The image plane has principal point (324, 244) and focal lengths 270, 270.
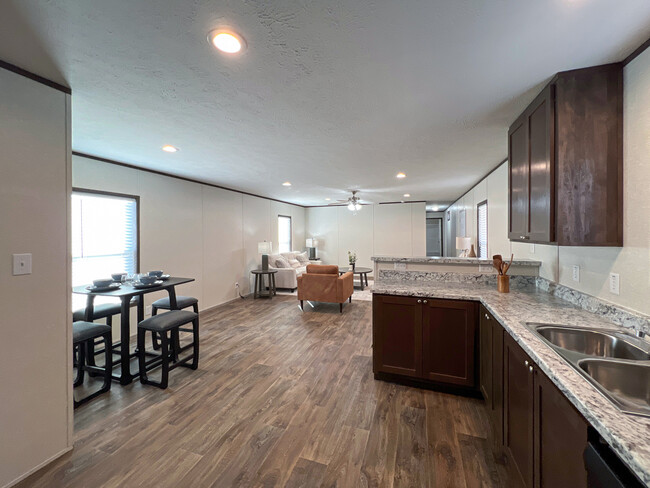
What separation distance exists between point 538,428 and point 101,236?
4591 millimetres

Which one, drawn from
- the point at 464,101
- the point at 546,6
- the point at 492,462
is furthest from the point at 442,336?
the point at 546,6

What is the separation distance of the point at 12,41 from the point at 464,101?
271cm

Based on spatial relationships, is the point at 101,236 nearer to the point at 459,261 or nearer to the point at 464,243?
the point at 459,261

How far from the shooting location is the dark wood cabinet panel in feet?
5.11

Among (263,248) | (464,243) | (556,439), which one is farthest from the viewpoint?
(263,248)

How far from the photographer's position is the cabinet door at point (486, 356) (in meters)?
1.96

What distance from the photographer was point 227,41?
1378mm

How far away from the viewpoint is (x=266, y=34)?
1.33 meters

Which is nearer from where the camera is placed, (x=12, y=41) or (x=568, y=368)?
(x=568, y=368)

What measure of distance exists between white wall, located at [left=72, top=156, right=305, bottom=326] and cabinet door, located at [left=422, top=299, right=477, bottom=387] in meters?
3.89

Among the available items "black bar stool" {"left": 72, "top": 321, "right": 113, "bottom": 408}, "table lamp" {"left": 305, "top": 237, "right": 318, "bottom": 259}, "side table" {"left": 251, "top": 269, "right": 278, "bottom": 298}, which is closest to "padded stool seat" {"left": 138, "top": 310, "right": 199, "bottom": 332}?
"black bar stool" {"left": 72, "top": 321, "right": 113, "bottom": 408}

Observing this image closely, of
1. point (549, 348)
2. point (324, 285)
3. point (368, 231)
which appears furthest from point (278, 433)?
point (368, 231)

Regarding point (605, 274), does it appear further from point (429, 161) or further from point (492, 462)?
Result: point (429, 161)

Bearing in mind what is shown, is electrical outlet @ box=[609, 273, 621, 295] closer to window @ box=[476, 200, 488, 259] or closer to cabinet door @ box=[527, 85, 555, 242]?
cabinet door @ box=[527, 85, 555, 242]
